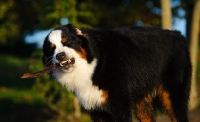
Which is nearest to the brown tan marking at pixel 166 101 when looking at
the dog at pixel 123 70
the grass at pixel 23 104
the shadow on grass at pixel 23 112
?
the dog at pixel 123 70

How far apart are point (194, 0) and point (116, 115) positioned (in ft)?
27.8

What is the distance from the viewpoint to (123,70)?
25.8 ft

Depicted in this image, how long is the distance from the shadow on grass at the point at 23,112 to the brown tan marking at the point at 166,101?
309 inches

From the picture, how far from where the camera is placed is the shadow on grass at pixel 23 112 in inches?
672

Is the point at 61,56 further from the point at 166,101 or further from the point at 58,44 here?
the point at 166,101

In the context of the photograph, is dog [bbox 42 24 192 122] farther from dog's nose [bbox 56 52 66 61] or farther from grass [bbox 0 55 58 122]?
grass [bbox 0 55 58 122]

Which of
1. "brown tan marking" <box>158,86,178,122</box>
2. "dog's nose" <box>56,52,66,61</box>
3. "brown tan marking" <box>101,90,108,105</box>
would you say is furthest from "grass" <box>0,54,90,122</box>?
"dog's nose" <box>56,52,66,61</box>

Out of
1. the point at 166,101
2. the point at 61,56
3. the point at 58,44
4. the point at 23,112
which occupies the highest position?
the point at 58,44

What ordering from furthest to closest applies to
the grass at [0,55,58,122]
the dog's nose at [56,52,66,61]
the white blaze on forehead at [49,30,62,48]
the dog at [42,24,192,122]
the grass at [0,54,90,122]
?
the grass at [0,55,58,122] < the grass at [0,54,90,122] < the dog at [42,24,192,122] < the white blaze on forehead at [49,30,62,48] < the dog's nose at [56,52,66,61]

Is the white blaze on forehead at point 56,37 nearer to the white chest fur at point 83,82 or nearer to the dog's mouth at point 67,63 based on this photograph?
the dog's mouth at point 67,63

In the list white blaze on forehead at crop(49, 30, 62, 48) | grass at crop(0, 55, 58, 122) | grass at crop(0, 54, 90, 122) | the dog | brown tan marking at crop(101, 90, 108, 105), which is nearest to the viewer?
white blaze on forehead at crop(49, 30, 62, 48)

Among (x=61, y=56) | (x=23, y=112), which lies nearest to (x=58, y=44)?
(x=61, y=56)

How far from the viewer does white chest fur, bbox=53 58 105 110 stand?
749 cm

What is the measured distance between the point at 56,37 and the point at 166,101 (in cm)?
231
